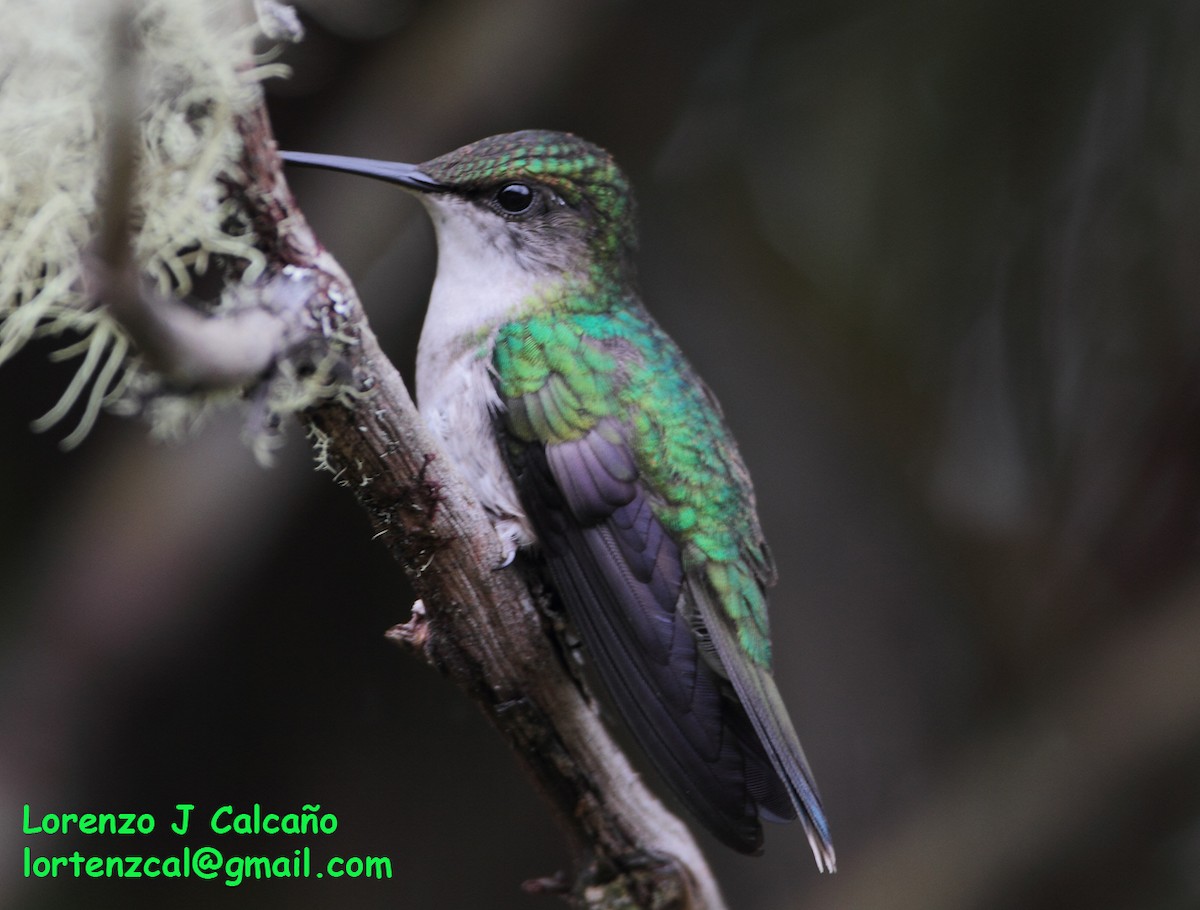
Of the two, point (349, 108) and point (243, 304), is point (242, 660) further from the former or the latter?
point (243, 304)

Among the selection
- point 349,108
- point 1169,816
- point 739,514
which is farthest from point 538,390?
point 1169,816

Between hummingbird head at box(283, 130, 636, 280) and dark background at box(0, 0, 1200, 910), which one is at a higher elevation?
hummingbird head at box(283, 130, 636, 280)

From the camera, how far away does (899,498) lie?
11.8 feet

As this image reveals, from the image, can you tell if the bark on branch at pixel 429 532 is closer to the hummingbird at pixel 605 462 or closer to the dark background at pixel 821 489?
the hummingbird at pixel 605 462

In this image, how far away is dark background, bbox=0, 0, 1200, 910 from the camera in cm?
316

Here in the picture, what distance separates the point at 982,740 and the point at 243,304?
2.99m

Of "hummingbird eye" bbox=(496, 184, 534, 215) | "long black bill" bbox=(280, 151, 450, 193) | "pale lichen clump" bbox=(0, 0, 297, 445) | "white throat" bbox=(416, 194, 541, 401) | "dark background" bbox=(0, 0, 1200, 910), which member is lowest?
"dark background" bbox=(0, 0, 1200, 910)

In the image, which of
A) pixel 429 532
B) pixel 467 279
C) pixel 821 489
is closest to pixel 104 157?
pixel 429 532

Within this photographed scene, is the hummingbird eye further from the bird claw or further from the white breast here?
the bird claw

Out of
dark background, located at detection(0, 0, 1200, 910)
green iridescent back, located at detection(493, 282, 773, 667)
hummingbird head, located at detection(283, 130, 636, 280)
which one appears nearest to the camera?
green iridescent back, located at detection(493, 282, 773, 667)

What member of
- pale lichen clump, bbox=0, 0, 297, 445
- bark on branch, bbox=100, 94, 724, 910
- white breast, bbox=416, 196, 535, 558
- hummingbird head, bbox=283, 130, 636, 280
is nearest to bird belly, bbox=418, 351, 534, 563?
white breast, bbox=416, 196, 535, 558

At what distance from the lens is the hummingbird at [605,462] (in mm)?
1739

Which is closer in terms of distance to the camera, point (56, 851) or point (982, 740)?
point (56, 851)

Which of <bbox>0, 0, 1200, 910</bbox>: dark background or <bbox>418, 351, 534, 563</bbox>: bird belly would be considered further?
<bbox>0, 0, 1200, 910</bbox>: dark background
